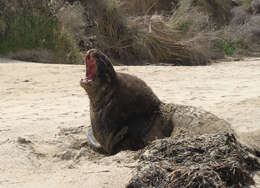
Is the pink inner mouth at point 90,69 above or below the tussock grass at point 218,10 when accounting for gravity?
below

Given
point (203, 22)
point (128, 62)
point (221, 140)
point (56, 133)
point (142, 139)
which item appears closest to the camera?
point (221, 140)

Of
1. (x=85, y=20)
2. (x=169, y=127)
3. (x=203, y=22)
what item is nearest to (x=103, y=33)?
(x=85, y=20)

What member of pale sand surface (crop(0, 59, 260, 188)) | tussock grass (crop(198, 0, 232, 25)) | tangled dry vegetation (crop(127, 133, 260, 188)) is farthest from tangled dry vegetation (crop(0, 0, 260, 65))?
tangled dry vegetation (crop(127, 133, 260, 188))

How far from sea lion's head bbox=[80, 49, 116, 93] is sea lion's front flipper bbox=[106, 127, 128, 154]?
496 mm

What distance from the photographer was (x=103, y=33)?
50.0 ft

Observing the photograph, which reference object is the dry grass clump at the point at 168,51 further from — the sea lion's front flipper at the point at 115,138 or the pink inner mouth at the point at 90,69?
the sea lion's front flipper at the point at 115,138

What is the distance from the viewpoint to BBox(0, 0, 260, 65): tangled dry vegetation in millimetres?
13070

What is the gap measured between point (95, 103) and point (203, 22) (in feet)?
39.1

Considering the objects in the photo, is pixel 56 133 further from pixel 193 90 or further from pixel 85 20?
pixel 85 20

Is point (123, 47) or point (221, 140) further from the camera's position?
point (123, 47)

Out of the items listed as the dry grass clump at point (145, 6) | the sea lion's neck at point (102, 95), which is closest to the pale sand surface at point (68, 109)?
the sea lion's neck at point (102, 95)

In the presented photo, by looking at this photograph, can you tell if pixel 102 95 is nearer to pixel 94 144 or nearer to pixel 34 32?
pixel 94 144

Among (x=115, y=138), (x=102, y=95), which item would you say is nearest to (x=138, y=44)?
(x=102, y=95)

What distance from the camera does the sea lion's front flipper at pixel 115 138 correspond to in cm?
513
